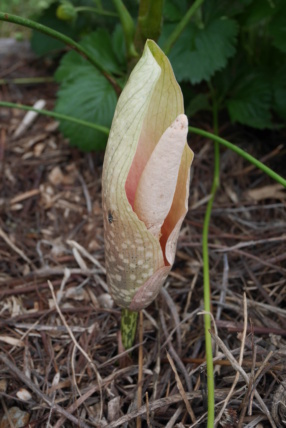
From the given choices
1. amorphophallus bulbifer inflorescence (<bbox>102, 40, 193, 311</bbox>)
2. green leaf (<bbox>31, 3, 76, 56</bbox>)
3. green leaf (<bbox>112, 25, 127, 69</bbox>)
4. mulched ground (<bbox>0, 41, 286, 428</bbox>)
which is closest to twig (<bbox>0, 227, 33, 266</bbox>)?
mulched ground (<bbox>0, 41, 286, 428</bbox>)

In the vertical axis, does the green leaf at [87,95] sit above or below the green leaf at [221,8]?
below

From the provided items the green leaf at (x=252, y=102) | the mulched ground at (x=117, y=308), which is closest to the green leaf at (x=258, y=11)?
the green leaf at (x=252, y=102)

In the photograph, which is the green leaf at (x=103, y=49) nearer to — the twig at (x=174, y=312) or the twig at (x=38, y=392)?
the twig at (x=174, y=312)

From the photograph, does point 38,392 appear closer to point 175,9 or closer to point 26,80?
point 175,9

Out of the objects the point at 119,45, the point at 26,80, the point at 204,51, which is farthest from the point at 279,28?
the point at 26,80

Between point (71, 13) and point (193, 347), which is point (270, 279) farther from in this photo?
point (71, 13)

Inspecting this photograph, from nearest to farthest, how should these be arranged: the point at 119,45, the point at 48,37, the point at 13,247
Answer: the point at 13,247 → the point at 119,45 → the point at 48,37
